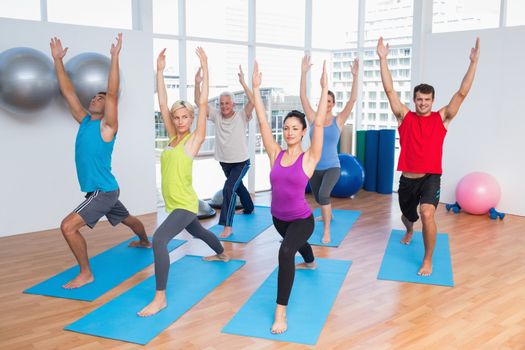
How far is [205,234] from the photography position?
378 cm

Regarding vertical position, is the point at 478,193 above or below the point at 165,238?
below

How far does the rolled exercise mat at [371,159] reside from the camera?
6.99 metres

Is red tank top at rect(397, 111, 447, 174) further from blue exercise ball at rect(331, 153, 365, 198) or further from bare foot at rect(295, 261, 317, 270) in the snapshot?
blue exercise ball at rect(331, 153, 365, 198)

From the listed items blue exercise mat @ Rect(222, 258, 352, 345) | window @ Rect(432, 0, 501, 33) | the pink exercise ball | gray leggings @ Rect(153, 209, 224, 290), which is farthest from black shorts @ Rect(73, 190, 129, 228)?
window @ Rect(432, 0, 501, 33)

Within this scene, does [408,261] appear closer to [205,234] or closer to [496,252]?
[496,252]

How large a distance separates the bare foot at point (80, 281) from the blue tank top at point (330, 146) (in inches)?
83.3

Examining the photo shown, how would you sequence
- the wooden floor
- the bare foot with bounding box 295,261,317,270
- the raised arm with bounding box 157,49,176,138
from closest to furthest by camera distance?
the wooden floor, the raised arm with bounding box 157,49,176,138, the bare foot with bounding box 295,261,317,270

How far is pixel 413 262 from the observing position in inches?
161

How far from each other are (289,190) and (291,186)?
0.03 metres

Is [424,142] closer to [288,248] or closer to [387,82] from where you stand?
[387,82]

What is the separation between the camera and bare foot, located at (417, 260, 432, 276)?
381 centimetres

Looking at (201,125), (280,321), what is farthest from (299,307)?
(201,125)

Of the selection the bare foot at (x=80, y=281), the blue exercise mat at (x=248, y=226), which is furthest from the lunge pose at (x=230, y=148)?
the bare foot at (x=80, y=281)

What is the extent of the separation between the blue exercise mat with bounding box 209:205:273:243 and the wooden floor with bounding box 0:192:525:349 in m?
0.15
